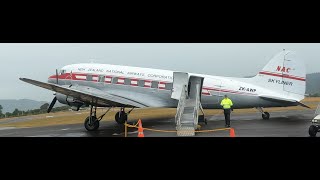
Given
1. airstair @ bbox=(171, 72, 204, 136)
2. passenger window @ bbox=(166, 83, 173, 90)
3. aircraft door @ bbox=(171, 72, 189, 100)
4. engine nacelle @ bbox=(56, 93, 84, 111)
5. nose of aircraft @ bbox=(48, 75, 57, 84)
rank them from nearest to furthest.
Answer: airstair @ bbox=(171, 72, 204, 136) → engine nacelle @ bbox=(56, 93, 84, 111) → aircraft door @ bbox=(171, 72, 189, 100) → passenger window @ bbox=(166, 83, 173, 90) → nose of aircraft @ bbox=(48, 75, 57, 84)

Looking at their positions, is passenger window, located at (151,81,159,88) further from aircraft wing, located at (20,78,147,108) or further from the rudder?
the rudder

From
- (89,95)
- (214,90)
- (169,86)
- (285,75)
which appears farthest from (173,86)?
(285,75)

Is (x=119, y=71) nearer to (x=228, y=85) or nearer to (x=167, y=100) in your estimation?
(x=167, y=100)

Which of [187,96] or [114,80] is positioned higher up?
[114,80]

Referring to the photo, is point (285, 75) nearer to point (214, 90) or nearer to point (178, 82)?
point (214, 90)

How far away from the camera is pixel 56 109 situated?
60.2m

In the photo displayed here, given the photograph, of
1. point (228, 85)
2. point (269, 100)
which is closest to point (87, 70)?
point (228, 85)

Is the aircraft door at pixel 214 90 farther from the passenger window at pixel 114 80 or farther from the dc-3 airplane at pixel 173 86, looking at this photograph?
the passenger window at pixel 114 80

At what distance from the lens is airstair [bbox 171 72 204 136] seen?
67.9 ft

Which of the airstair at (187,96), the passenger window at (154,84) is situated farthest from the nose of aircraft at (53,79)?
the airstair at (187,96)

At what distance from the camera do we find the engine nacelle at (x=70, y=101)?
22562mm

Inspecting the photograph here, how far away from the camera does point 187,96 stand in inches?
936

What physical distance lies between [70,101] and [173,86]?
670cm

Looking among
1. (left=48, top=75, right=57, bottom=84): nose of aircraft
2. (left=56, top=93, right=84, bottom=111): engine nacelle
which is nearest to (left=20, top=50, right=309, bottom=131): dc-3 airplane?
(left=56, top=93, right=84, bottom=111): engine nacelle
